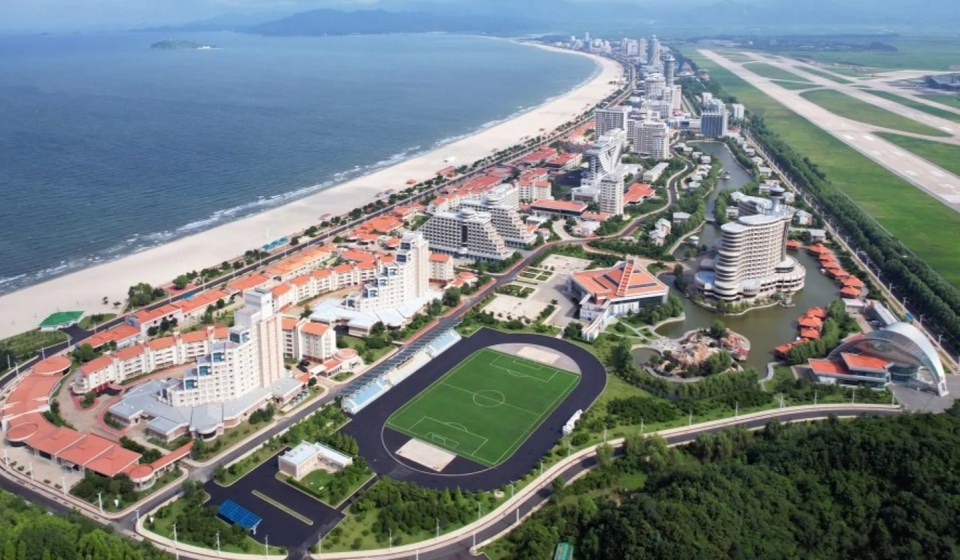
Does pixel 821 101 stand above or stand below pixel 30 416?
above

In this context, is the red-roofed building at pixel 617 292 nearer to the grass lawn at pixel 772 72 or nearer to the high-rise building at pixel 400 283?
the high-rise building at pixel 400 283

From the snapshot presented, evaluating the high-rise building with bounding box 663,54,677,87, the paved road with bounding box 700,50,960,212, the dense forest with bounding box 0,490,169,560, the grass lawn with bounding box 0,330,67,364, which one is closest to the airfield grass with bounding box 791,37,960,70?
the paved road with bounding box 700,50,960,212

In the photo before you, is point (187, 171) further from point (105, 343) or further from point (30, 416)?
point (30, 416)

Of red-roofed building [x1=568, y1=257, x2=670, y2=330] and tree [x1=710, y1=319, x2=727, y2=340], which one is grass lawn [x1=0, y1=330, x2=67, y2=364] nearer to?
red-roofed building [x1=568, y1=257, x2=670, y2=330]

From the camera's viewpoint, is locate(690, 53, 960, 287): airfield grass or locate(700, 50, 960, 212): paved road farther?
locate(700, 50, 960, 212): paved road

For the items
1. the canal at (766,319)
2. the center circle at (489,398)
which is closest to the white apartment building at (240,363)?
the center circle at (489,398)

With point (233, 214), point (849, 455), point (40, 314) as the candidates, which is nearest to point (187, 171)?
point (233, 214)

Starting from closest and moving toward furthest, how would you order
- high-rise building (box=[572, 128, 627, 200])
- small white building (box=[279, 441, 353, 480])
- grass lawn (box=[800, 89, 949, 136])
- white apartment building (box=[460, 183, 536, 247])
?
small white building (box=[279, 441, 353, 480]) → white apartment building (box=[460, 183, 536, 247]) → high-rise building (box=[572, 128, 627, 200]) → grass lawn (box=[800, 89, 949, 136])

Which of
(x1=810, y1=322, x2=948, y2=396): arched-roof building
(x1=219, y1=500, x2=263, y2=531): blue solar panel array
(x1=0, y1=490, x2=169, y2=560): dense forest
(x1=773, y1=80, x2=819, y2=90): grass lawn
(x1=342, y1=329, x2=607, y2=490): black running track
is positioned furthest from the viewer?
(x1=773, y1=80, x2=819, y2=90): grass lawn
